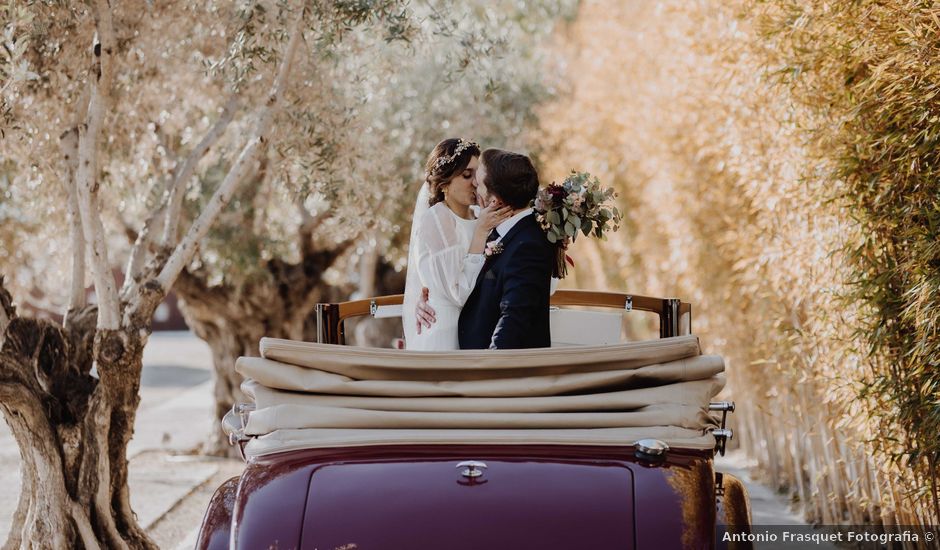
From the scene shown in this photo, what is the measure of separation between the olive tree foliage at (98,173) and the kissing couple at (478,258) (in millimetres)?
1343

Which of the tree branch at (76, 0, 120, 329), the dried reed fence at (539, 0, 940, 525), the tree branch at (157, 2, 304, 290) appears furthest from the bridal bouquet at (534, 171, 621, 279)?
the tree branch at (76, 0, 120, 329)

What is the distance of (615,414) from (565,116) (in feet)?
35.0

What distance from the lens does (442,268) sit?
421 cm

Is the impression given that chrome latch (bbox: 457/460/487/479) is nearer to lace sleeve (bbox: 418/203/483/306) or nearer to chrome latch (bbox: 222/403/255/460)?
chrome latch (bbox: 222/403/255/460)

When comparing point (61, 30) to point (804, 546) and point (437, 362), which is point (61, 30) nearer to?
point (437, 362)

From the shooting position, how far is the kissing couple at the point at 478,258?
3.70m

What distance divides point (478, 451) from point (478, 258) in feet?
4.09

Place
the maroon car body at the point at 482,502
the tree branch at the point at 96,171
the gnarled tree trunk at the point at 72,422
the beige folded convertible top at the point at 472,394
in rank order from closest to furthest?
the maroon car body at the point at 482,502 → the beige folded convertible top at the point at 472,394 → the gnarled tree trunk at the point at 72,422 → the tree branch at the point at 96,171

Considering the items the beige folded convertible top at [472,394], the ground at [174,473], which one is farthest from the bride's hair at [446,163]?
the ground at [174,473]

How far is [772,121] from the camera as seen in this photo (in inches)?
232

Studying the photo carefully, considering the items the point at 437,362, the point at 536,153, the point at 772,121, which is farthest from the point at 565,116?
the point at 437,362

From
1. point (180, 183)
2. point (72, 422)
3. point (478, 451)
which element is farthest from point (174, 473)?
point (478, 451)

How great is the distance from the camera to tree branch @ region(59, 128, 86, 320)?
17.8 ft

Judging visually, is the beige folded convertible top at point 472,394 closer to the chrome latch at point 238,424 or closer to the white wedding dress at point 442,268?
the chrome latch at point 238,424
